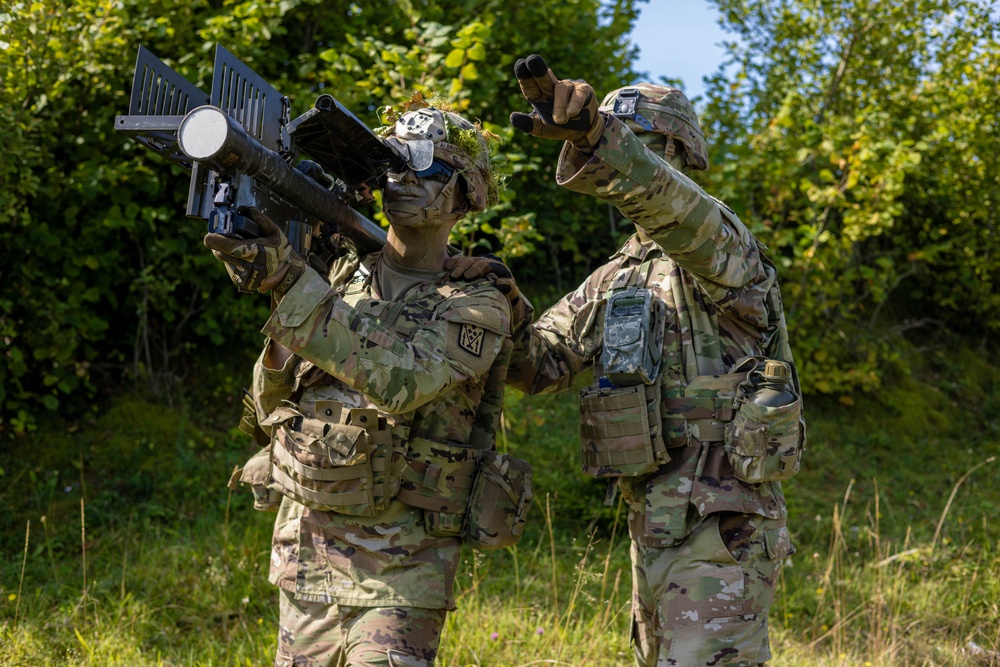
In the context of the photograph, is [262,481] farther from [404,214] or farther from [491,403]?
[404,214]

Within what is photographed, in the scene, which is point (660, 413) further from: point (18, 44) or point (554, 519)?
point (18, 44)

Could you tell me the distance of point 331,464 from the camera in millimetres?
2678

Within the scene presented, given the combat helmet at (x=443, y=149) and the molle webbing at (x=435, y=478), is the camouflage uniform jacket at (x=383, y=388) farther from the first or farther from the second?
the combat helmet at (x=443, y=149)

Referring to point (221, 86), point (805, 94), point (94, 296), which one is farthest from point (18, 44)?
point (805, 94)

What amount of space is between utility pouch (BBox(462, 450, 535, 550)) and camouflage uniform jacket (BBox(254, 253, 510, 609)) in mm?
101

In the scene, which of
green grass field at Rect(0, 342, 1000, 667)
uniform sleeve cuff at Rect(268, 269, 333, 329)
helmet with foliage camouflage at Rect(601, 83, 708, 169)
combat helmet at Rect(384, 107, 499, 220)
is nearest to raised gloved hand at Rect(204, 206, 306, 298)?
uniform sleeve cuff at Rect(268, 269, 333, 329)

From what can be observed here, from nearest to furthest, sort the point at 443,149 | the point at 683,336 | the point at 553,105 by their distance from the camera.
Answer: the point at 553,105 < the point at 443,149 < the point at 683,336

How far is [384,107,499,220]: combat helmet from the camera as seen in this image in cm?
294

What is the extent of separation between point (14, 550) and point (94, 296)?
60.7 inches

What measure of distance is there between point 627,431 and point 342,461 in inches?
36.5

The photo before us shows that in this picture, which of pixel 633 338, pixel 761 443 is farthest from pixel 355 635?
pixel 761 443

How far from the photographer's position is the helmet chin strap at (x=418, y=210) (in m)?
2.94

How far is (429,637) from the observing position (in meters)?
2.73

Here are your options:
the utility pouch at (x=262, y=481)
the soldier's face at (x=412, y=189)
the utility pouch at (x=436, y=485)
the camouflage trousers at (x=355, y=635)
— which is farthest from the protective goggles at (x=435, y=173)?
the camouflage trousers at (x=355, y=635)
